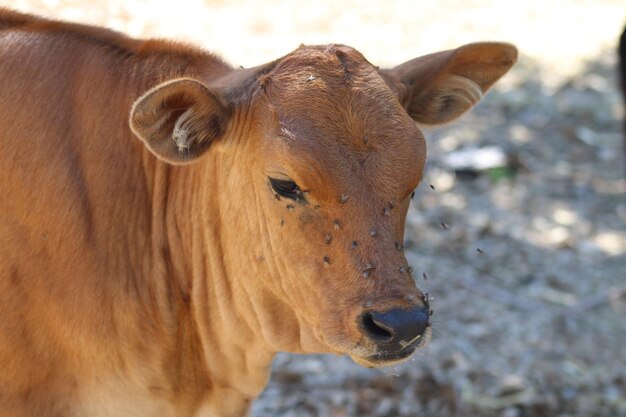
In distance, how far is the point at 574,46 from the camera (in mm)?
13602

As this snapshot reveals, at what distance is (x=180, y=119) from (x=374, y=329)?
1145 millimetres

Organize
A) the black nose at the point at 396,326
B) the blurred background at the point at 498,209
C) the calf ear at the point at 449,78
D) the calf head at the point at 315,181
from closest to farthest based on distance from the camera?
the black nose at the point at 396,326 → the calf head at the point at 315,181 → the calf ear at the point at 449,78 → the blurred background at the point at 498,209

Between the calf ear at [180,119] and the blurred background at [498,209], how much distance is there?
1318 millimetres

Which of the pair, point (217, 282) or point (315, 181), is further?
point (217, 282)

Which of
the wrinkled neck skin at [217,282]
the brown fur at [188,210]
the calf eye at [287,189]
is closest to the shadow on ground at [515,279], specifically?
the wrinkled neck skin at [217,282]

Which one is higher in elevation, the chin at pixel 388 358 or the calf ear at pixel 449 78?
the calf ear at pixel 449 78

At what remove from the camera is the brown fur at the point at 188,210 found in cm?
397

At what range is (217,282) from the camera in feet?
15.1

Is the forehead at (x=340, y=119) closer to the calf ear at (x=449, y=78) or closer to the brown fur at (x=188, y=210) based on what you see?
the brown fur at (x=188, y=210)

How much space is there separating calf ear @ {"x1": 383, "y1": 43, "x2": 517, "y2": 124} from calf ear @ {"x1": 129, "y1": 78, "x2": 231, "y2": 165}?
2.71 feet

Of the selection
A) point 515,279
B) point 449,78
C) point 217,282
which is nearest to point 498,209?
point 515,279

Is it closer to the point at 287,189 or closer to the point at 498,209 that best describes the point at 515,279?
the point at 498,209

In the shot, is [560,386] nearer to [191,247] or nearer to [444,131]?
[191,247]

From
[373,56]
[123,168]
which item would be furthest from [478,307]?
[373,56]
